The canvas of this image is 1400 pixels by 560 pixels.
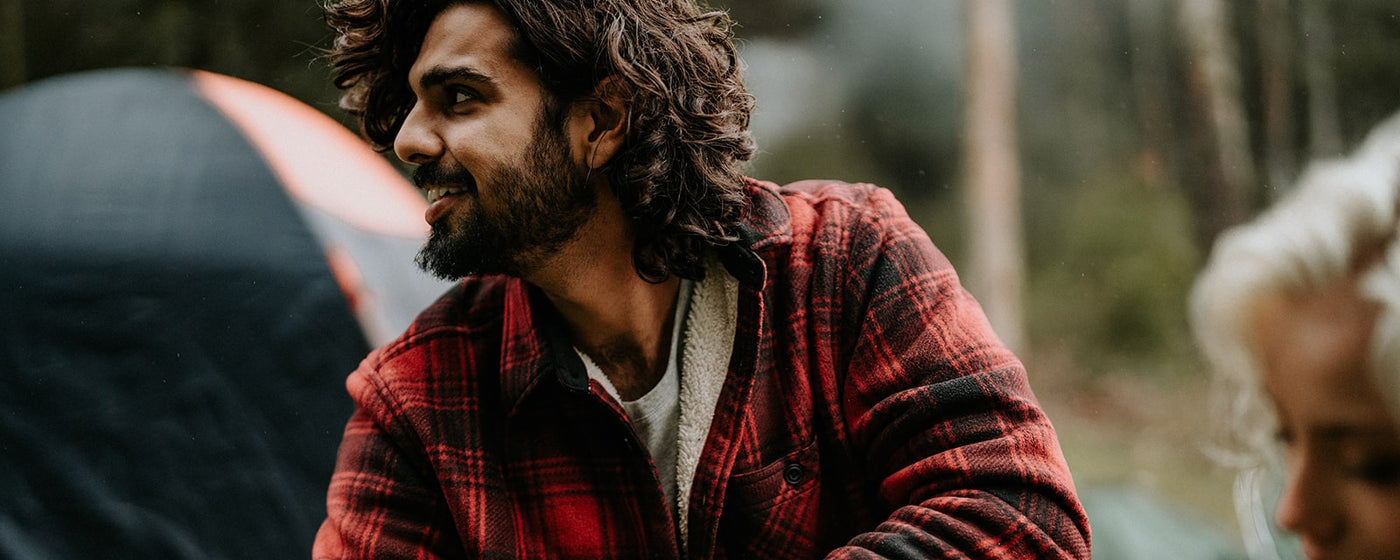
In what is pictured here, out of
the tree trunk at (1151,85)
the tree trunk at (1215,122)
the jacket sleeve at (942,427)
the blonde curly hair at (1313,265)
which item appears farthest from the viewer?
the tree trunk at (1151,85)

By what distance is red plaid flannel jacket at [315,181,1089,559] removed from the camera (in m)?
1.34

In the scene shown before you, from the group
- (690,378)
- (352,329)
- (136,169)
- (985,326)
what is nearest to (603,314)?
(690,378)

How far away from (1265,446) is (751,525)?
640 millimetres

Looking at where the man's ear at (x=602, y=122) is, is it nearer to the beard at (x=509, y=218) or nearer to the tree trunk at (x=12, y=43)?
the beard at (x=509, y=218)

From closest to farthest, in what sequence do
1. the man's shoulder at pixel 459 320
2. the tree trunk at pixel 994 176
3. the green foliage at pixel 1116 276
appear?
the man's shoulder at pixel 459 320 → the green foliage at pixel 1116 276 → the tree trunk at pixel 994 176

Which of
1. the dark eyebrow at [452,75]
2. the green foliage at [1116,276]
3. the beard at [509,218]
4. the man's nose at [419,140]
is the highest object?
the dark eyebrow at [452,75]

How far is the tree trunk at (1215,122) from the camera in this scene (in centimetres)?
286

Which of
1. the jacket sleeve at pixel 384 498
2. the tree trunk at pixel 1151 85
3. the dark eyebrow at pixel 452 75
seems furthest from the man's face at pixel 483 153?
the tree trunk at pixel 1151 85

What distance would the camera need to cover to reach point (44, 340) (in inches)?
73.6

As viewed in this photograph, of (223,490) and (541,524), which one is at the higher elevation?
(541,524)

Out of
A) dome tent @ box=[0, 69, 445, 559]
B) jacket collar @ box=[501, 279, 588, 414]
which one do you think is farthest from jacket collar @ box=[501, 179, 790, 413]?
dome tent @ box=[0, 69, 445, 559]

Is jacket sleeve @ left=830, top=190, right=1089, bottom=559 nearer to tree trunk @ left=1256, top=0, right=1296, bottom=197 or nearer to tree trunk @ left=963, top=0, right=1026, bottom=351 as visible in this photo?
tree trunk @ left=1256, top=0, right=1296, bottom=197

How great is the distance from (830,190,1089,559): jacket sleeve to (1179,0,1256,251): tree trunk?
1.65 m

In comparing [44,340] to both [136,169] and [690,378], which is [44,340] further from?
[690,378]
